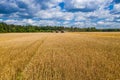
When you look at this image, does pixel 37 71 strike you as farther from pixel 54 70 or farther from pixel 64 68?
pixel 64 68

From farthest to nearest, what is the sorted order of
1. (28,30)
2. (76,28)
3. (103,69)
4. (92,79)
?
(76,28)
(28,30)
(103,69)
(92,79)

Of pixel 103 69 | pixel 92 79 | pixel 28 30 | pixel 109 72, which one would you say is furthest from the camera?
pixel 28 30

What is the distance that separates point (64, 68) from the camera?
9.41m

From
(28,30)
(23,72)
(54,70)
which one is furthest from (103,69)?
(28,30)

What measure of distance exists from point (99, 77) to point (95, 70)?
3.85 feet

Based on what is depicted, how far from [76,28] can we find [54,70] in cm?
18848

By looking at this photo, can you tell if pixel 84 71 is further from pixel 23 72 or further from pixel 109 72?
pixel 23 72

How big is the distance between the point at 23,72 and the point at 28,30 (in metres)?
146

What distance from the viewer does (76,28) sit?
19600 cm

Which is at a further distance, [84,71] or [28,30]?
[28,30]

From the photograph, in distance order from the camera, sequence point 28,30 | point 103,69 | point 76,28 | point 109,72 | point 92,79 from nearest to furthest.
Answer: point 92,79 → point 109,72 → point 103,69 → point 28,30 → point 76,28

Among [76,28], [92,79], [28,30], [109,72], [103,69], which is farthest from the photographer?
[76,28]

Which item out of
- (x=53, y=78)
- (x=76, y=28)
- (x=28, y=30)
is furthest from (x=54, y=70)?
(x=76, y=28)

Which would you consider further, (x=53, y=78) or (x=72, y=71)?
(x=72, y=71)
